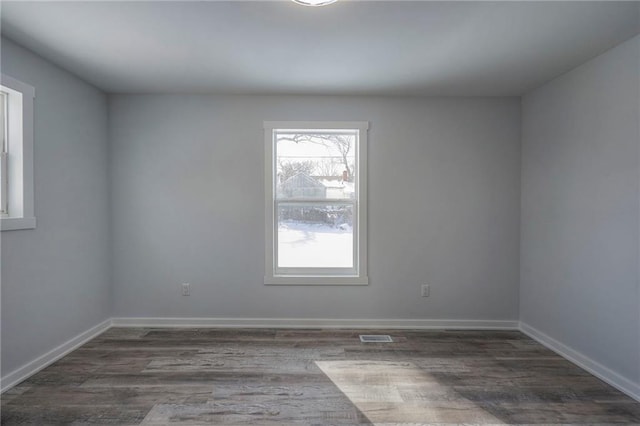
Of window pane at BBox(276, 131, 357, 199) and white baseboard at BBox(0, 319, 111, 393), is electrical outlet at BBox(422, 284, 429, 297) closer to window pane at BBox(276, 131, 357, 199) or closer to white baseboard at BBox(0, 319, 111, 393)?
window pane at BBox(276, 131, 357, 199)

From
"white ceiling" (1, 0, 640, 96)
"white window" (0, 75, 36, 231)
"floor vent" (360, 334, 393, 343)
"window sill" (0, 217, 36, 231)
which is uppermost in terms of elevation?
"white ceiling" (1, 0, 640, 96)

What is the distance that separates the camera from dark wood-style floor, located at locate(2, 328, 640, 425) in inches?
85.7

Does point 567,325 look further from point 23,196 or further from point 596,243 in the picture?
point 23,196

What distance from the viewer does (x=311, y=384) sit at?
2.54 metres

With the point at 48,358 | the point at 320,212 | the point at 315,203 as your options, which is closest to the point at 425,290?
the point at 320,212

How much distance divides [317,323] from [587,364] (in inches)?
91.9

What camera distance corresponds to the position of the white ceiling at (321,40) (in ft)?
6.83

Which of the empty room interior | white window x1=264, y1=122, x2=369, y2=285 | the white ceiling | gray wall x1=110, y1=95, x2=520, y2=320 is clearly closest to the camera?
the white ceiling

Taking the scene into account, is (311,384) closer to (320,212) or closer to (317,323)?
(317,323)

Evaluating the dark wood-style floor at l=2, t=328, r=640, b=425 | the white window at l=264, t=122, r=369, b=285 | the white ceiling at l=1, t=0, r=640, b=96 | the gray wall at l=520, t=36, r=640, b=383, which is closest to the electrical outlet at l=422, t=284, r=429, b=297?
the dark wood-style floor at l=2, t=328, r=640, b=425

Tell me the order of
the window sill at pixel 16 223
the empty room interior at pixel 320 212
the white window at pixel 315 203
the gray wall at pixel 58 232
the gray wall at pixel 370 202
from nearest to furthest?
the empty room interior at pixel 320 212
the window sill at pixel 16 223
the gray wall at pixel 58 232
the gray wall at pixel 370 202
the white window at pixel 315 203

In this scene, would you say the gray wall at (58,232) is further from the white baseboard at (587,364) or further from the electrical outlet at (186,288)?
the white baseboard at (587,364)

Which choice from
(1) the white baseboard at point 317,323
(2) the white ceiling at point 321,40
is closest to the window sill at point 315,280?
(1) the white baseboard at point 317,323

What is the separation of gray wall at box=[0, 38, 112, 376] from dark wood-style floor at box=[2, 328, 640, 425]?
317 millimetres
